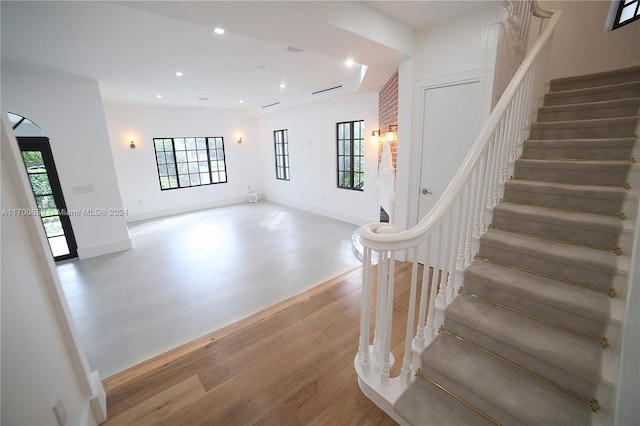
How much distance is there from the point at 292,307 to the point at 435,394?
4.90 ft

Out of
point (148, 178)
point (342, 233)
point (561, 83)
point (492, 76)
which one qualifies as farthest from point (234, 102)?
point (561, 83)

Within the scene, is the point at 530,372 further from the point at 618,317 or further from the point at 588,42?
the point at 588,42

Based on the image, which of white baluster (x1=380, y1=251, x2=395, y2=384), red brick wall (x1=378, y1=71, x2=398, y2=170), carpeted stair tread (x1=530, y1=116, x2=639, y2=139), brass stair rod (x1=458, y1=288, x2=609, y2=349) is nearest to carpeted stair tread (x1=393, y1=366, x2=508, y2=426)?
white baluster (x1=380, y1=251, x2=395, y2=384)

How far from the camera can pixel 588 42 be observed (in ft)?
12.4

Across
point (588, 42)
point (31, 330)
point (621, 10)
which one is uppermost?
point (621, 10)

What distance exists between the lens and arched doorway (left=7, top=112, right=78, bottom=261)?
3963mm

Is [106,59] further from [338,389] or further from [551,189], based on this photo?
[551,189]

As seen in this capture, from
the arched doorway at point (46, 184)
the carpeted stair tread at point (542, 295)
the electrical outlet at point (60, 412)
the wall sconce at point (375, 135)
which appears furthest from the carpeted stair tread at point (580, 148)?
the arched doorway at point (46, 184)

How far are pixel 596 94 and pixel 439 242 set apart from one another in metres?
2.81

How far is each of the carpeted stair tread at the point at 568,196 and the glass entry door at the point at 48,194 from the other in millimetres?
6141

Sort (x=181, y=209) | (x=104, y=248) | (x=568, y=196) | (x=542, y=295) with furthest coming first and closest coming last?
(x=181, y=209)
(x=104, y=248)
(x=568, y=196)
(x=542, y=295)

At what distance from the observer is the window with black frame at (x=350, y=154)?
573cm

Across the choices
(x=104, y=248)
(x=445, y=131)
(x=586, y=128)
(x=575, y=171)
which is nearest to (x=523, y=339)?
(x=575, y=171)

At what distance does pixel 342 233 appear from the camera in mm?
5535
